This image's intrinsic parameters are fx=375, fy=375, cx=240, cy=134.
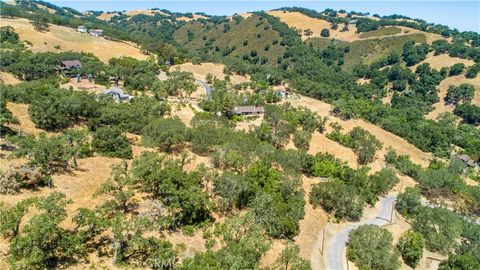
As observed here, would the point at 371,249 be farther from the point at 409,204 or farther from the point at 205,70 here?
the point at 205,70

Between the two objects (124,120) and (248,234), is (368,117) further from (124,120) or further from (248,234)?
(248,234)

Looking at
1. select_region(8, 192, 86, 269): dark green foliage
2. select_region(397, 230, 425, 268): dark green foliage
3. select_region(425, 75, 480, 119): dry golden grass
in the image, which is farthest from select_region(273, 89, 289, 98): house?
select_region(8, 192, 86, 269): dark green foliage

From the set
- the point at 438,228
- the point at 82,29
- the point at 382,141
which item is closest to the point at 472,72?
the point at 382,141

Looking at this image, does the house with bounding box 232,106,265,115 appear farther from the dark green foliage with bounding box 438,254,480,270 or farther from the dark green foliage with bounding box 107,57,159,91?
the dark green foliage with bounding box 438,254,480,270

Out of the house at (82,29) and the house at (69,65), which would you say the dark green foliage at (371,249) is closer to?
the house at (69,65)

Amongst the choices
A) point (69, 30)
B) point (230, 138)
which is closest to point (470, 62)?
point (230, 138)
